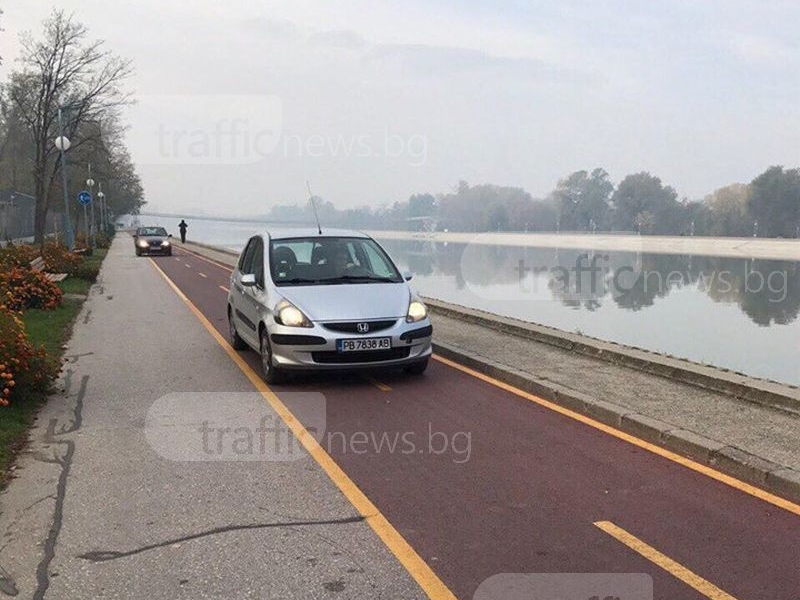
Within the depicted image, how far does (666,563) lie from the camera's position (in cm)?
390

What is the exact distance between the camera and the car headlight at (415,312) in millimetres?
8125

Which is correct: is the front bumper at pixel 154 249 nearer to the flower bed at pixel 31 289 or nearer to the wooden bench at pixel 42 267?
the wooden bench at pixel 42 267

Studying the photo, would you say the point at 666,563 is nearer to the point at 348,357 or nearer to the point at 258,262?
the point at 348,357

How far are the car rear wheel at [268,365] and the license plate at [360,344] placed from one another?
32.0 inches

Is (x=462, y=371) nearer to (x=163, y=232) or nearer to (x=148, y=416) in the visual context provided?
(x=148, y=416)

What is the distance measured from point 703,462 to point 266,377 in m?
Result: 4.67

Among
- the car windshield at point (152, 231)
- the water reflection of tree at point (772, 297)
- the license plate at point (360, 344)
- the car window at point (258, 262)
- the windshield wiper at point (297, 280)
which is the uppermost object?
the car windshield at point (152, 231)

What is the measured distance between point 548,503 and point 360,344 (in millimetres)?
3353

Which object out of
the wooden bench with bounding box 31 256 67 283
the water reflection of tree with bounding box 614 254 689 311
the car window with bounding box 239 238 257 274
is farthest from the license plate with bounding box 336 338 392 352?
the water reflection of tree with bounding box 614 254 689 311

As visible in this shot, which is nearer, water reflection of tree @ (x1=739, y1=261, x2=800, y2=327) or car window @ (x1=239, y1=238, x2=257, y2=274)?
car window @ (x1=239, y1=238, x2=257, y2=274)

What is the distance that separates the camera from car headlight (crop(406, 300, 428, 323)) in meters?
8.12

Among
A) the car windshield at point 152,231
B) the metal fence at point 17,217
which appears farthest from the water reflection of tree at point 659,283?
the metal fence at point 17,217

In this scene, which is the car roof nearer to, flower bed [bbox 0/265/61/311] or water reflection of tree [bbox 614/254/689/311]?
flower bed [bbox 0/265/61/311]

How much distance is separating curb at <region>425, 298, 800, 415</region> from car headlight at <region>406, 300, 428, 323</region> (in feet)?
8.18
